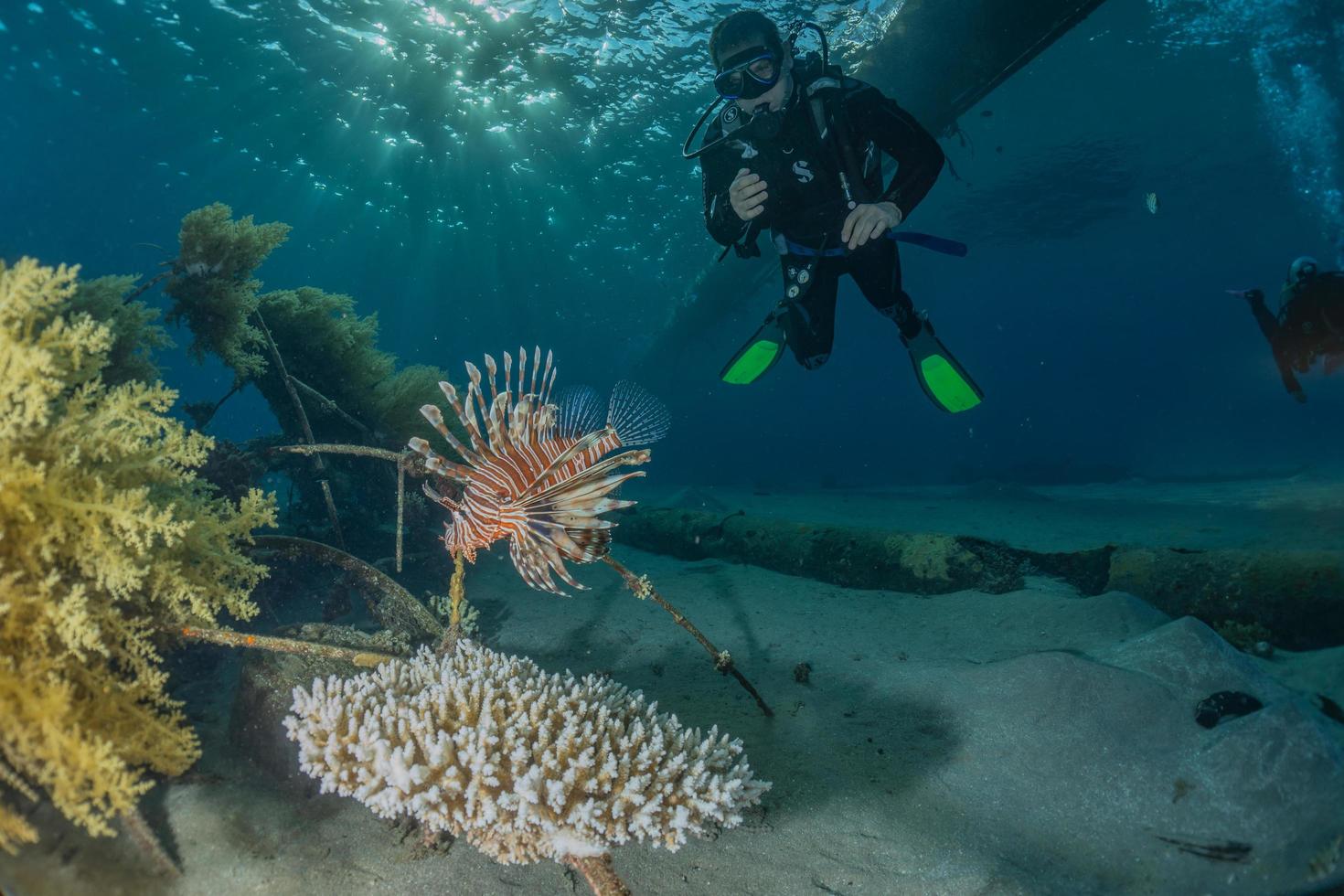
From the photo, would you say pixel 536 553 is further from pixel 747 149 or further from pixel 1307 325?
pixel 1307 325

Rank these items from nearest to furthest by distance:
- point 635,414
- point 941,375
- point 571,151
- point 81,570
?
point 81,570, point 635,414, point 941,375, point 571,151

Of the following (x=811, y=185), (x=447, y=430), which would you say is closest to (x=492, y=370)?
(x=447, y=430)

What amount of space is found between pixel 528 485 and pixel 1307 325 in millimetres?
9092

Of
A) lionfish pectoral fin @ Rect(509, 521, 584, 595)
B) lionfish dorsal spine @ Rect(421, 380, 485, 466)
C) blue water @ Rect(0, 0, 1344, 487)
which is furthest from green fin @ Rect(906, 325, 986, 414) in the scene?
blue water @ Rect(0, 0, 1344, 487)

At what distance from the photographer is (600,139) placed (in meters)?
19.8

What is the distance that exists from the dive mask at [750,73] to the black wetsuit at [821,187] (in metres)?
0.24

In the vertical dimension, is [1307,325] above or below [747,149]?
below

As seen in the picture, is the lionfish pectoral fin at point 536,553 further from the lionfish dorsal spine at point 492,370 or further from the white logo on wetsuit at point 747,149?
the white logo on wetsuit at point 747,149

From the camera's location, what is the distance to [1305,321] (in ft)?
21.5

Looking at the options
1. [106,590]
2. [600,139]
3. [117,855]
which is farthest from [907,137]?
[600,139]

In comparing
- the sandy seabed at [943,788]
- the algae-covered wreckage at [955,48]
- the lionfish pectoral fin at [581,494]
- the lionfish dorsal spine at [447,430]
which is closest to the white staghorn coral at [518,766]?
the sandy seabed at [943,788]

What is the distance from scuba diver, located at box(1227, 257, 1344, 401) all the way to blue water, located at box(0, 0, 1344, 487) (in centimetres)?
611

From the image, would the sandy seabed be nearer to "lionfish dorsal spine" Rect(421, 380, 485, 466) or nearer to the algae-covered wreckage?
"lionfish dorsal spine" Rect(421, 380, 485, 466)

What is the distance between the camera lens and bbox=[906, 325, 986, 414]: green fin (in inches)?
180
